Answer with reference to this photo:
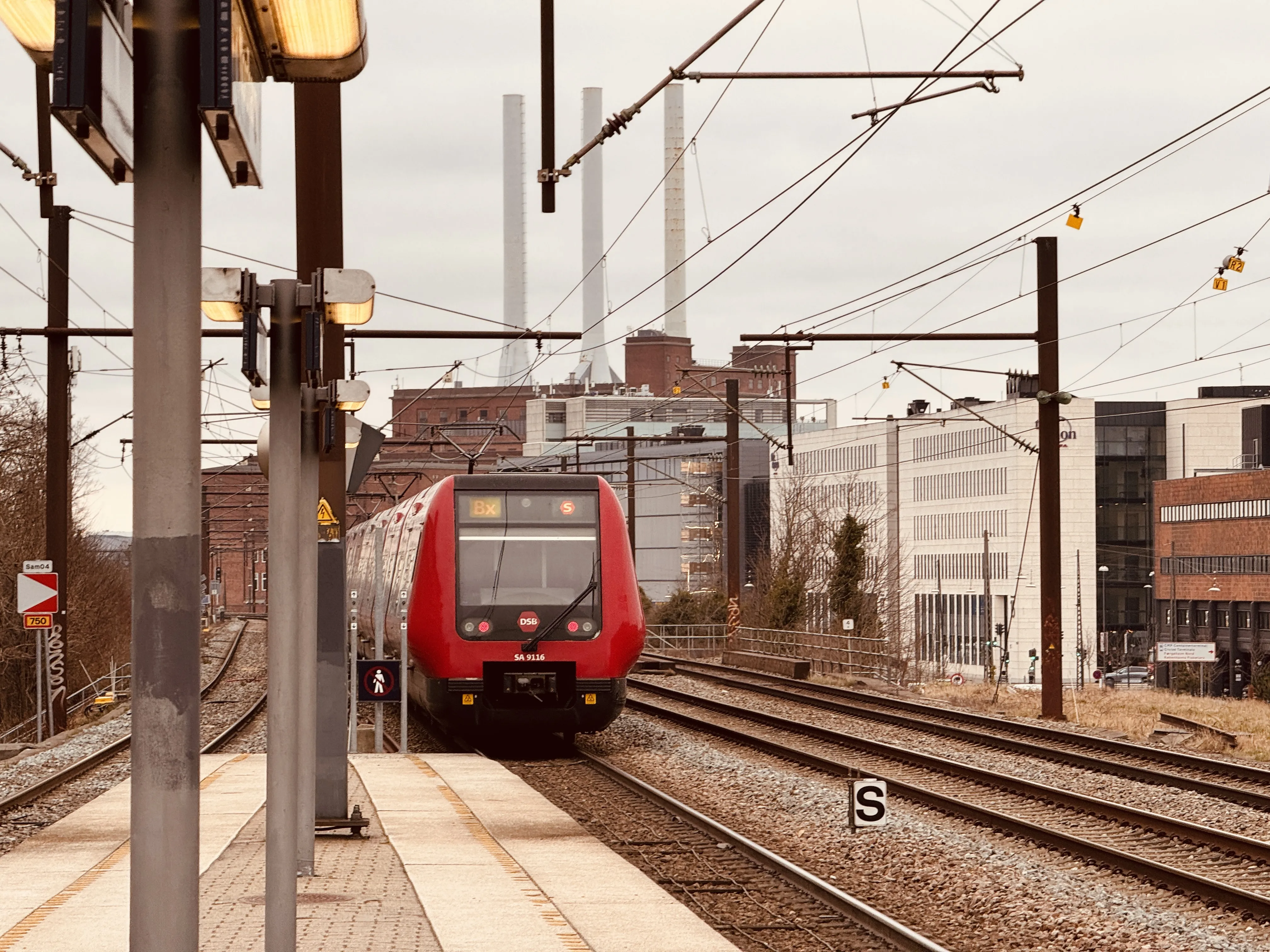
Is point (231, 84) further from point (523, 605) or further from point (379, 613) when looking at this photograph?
point (379, 613)

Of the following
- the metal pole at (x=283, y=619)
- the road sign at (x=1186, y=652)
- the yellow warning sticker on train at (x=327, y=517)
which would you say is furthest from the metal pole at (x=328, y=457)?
the road sign at (x=1186, y=652)

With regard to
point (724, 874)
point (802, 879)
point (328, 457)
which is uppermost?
point (328, 457)

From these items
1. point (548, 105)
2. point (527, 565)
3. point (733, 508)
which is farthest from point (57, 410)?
point (733, 508)

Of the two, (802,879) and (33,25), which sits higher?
(33,25)

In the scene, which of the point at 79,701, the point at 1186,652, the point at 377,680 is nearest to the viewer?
the point at 377,680

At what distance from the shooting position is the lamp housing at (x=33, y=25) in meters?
3.48

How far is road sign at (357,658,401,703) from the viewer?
650 inches

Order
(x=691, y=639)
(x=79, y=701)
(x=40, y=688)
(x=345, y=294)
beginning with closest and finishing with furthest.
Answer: (x=345, y=294), (x=40, y=688), (x=79, y=701), (x=691, y=639)

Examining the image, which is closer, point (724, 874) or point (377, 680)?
point (724, 874)

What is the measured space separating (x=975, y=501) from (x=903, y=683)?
84479mm

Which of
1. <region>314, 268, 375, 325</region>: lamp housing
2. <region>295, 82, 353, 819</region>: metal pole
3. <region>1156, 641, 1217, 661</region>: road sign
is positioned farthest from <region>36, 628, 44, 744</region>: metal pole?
<region>1156, 641, 1217, 661</region>: road sign

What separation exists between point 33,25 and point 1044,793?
14094 millimetres

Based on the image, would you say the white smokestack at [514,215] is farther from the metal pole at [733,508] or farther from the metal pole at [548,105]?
the metal pole at [548,105]

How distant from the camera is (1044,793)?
52.7 ft
